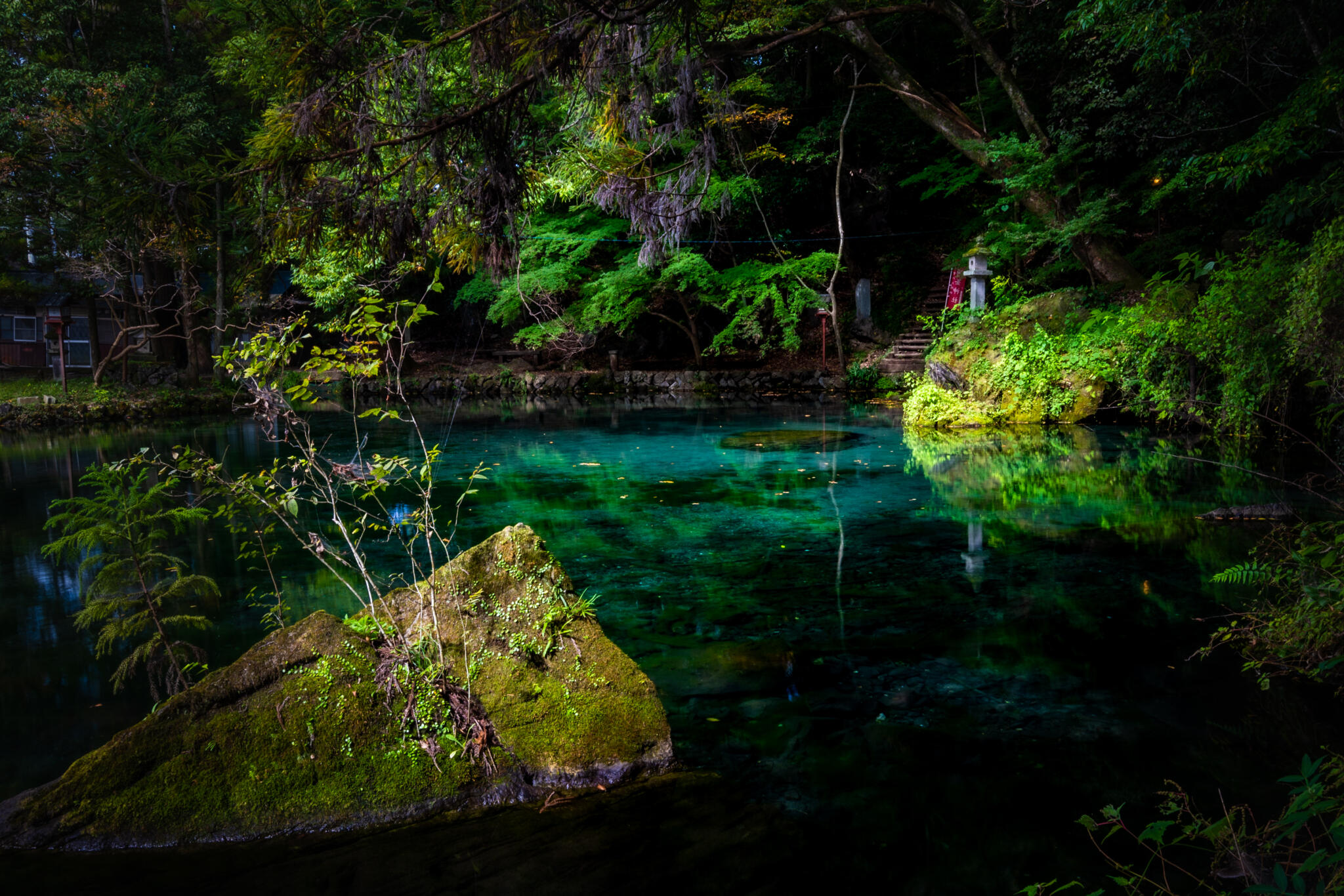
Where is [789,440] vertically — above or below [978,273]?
below

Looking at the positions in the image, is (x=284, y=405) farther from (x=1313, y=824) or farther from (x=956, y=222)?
(x=956, y=222)

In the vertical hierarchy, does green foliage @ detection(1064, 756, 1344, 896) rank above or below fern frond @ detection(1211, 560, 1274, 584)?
below

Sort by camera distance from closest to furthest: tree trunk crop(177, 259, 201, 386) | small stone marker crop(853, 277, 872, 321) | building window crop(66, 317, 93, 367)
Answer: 1. tree trunk crop(177, 259, 201, 386)
2. small stone marker crop(853, 277, 872, 321)
3. building window crop(66, 317, 93, 367)

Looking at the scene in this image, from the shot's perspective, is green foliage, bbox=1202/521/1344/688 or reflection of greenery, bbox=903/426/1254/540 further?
reflection of greenery, bbox=903/426/1254/540

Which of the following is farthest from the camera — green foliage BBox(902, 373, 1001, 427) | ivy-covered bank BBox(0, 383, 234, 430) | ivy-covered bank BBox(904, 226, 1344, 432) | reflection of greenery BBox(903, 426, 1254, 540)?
ivy-covered bank BBox(0, 383, 234, 430)

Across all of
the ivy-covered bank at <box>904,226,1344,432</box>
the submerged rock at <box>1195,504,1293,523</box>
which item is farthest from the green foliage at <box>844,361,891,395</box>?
the submerged rock at <box>1195,504,1293,523</box>

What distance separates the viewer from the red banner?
68.2ft

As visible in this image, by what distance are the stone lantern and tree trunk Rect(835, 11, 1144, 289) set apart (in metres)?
1.37

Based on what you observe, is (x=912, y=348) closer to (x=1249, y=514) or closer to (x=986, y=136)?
(x=986, y=136)

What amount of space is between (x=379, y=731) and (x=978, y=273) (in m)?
17.6

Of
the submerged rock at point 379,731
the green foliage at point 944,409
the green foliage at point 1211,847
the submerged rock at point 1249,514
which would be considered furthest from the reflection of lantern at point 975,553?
the green foliage at point 944,409

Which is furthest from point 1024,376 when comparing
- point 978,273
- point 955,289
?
point 955,289

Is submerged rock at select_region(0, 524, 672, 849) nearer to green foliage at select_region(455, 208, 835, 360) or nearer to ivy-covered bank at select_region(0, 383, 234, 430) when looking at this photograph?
ivy-covered bank at select_region(0, 383, 234, 430)

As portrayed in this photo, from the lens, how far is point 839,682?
4.29 m
